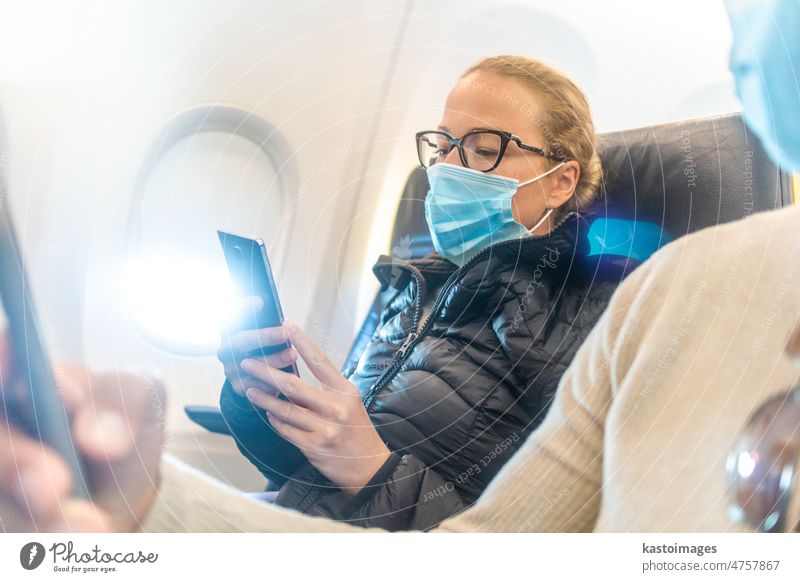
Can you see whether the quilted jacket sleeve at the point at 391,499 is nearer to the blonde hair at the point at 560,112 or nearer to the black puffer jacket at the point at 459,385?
the black puffer jacket at the point at 459,385

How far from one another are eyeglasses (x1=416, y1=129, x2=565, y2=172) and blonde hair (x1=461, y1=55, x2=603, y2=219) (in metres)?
0.02

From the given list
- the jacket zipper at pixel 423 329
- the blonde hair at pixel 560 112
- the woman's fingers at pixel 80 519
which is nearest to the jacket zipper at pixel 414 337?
the jacket zipper at pixel 423 329

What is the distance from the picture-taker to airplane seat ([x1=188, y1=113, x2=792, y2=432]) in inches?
25.1

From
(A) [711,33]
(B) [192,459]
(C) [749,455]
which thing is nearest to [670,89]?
(A) [711,33]

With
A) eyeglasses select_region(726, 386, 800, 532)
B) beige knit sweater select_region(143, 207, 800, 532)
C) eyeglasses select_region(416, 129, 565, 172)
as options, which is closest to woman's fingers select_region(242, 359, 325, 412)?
→ beige knit sweater select_region(143, 207, 800, 532)

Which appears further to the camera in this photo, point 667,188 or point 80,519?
point 667,188

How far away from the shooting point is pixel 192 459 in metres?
0.58

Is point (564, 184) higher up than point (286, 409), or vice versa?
point (564, 184)

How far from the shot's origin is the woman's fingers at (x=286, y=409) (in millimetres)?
577

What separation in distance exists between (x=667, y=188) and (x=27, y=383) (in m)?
0.65

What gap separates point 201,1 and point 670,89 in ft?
1.53

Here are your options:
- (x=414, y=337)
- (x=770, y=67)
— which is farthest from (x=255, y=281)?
(x=770, y=67)

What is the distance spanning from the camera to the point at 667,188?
68 cm

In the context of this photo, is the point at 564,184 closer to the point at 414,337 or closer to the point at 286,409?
the point at 414,337
